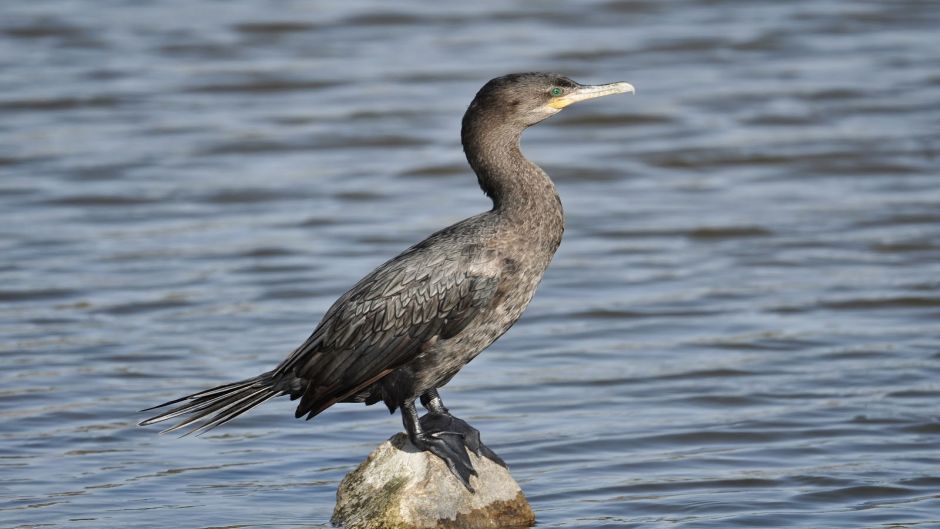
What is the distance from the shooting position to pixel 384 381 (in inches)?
262

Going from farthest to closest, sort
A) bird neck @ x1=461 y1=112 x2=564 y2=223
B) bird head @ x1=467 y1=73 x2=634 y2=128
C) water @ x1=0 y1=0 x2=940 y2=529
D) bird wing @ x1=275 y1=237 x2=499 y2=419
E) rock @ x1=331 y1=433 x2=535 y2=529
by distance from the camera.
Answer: water @ x1=0 y1=0 x2=940 y2=529 < bird head @ x1=467 y1=73 x2=634 y2=128 < bird neck @ x1=461 y1=112 x2=564 y2=223 < rock @ x1=331 y1=433 x2=535 y2=529 < bird wing @ x1=275 y1=237 x2=499 y2=419

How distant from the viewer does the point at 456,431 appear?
6.79 meters

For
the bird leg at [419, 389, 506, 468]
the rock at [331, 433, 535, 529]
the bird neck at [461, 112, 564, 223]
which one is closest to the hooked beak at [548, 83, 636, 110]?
the bird neck at [461, 112, 564, 223]

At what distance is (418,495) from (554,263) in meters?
5.15

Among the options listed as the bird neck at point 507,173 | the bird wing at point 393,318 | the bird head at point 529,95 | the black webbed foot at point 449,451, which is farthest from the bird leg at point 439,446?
the bird head at point 529,95

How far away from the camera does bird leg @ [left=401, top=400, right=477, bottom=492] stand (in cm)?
659

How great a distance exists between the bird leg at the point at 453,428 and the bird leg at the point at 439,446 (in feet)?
0.24

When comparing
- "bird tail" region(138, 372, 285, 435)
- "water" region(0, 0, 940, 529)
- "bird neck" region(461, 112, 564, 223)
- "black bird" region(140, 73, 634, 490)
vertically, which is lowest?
"water" region(0, 0, 940, 529)

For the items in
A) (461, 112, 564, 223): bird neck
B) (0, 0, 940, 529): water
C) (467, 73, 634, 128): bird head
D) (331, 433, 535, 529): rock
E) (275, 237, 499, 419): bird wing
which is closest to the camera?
(275, 237, 499, 419): bird wing

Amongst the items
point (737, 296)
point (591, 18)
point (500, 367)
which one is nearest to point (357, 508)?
point (500, 367)

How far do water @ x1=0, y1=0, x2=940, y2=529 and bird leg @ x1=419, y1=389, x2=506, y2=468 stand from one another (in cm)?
59

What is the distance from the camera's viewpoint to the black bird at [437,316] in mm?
6496

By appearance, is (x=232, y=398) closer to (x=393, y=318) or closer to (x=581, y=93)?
(x=393, y=318)

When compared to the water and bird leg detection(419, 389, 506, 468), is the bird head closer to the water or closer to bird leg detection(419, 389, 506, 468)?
bird leg detection(419, 389, 506, 468)
